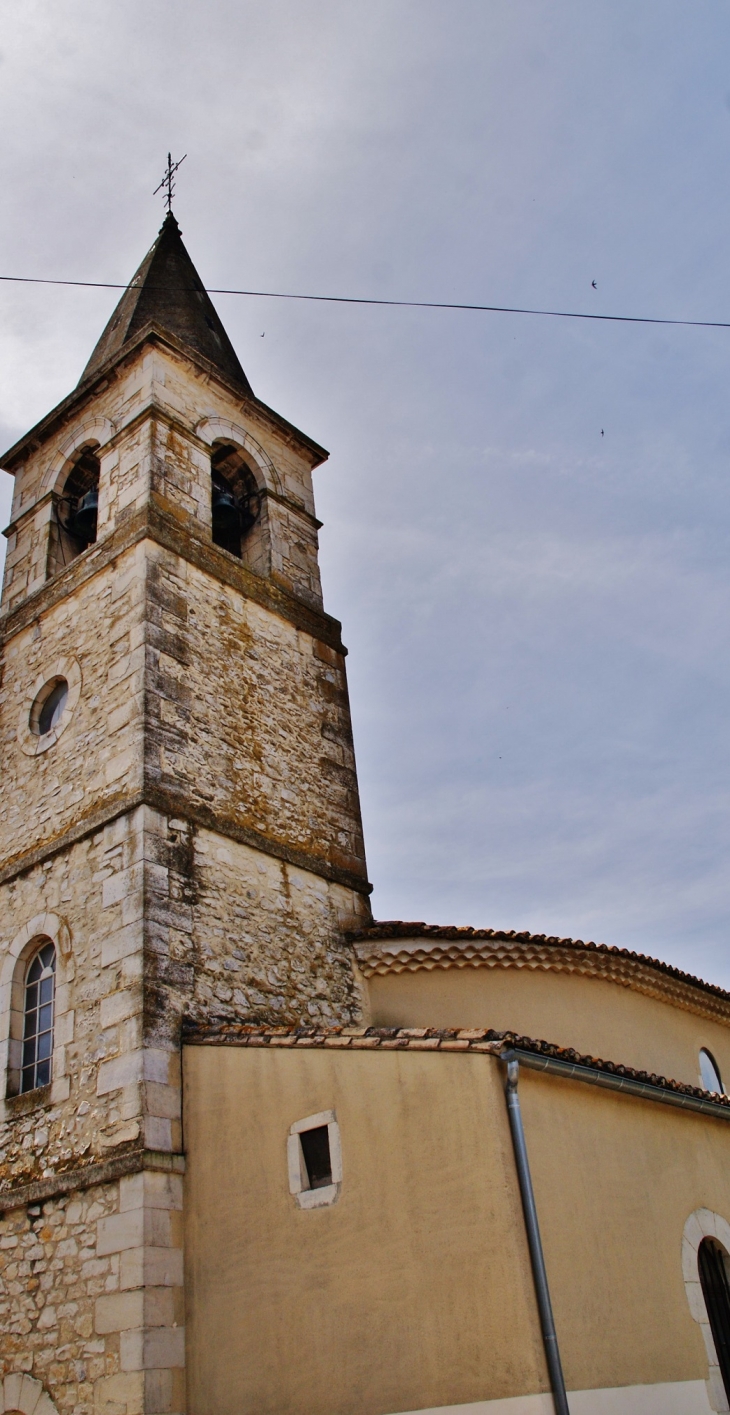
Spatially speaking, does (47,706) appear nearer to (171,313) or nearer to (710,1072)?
(171,313)

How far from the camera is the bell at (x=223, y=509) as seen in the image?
12602mm

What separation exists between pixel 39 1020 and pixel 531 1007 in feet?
14.4

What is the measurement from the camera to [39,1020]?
909 cm

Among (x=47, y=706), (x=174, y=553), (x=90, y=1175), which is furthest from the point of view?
(x=47, y=706)

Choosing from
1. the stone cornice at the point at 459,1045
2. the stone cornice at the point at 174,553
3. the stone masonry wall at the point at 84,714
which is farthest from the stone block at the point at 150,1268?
the stone cornice at the point at 174,553

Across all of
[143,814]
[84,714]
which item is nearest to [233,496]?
[84,714]

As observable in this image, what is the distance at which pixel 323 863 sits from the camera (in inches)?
418

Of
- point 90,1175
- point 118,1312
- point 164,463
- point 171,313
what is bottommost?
point 118,1312

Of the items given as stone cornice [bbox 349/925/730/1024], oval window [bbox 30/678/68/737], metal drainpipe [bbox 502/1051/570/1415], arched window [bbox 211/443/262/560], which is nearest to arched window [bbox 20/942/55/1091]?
oval window [bbox 30/678/68/737]

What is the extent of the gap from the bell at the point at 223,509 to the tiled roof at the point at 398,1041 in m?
6.18

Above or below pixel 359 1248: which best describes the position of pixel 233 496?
above

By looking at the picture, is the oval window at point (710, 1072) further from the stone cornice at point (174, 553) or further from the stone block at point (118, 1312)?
the stone block at point (118, 1312)

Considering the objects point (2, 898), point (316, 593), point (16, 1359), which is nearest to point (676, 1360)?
point (16, 1359)

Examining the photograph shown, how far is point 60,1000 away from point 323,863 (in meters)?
2.87
